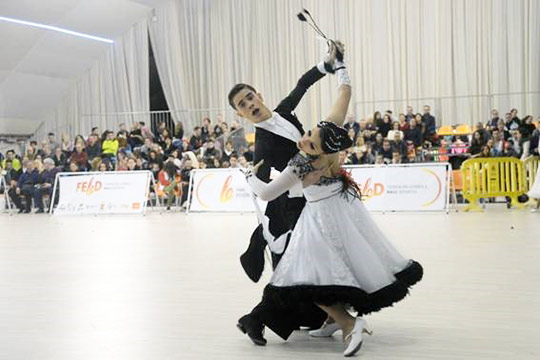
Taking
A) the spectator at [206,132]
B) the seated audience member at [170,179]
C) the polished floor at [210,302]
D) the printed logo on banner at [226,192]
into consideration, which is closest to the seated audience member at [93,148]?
the spectator at [206,132]

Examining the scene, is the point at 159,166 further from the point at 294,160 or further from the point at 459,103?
the point at 294,160

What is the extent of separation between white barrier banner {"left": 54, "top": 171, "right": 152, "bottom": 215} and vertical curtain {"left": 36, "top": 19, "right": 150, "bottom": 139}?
25.6 ft

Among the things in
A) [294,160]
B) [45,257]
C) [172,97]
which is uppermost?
[172,97]

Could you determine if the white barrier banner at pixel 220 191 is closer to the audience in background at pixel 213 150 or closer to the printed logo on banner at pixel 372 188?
the audience in background at pixel 213 150

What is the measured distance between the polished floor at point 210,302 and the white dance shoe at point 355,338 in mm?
56

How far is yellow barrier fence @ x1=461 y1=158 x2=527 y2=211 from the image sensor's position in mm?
13461

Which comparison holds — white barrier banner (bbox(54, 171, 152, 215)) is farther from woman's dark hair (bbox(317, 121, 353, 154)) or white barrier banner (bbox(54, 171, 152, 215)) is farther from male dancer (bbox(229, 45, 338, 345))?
woman's dark hair (bbox(317, 121, 353, 154))

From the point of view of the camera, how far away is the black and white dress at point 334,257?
3.56 meters

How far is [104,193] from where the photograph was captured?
A: 625 inches

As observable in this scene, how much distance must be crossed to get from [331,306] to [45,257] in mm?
5119

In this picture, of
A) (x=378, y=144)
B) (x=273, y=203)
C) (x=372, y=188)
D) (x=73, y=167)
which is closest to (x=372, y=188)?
(x=372, y=188)

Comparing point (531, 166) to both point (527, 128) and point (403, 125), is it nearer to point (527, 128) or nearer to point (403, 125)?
point (527, 128)

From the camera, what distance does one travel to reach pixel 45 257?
8.01 meters

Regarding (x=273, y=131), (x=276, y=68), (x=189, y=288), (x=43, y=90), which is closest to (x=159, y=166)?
(x=276, y=68)
